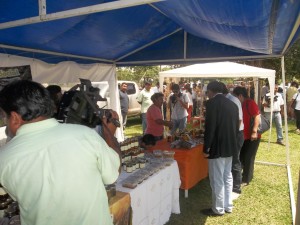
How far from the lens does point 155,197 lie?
10.5ft

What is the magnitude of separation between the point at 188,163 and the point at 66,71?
2795 mm

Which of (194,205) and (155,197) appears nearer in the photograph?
(155,197)

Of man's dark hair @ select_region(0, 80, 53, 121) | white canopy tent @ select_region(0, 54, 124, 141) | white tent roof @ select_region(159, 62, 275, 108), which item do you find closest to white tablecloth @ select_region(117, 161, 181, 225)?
man's dark hair @ select_region(0, 80, 53, 121)

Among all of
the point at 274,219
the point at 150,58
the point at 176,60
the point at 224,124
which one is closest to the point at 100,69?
the point at 150,58

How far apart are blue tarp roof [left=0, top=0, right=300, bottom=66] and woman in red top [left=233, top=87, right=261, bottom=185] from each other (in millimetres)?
788

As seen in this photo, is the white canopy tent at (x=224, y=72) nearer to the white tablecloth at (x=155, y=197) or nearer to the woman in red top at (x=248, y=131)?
the woman in red top at (x=248, y=131)

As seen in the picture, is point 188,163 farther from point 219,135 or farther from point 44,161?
point 44,161

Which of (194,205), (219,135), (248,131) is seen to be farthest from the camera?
(248,131)

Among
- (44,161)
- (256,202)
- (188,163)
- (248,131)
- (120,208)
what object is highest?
(44,161)

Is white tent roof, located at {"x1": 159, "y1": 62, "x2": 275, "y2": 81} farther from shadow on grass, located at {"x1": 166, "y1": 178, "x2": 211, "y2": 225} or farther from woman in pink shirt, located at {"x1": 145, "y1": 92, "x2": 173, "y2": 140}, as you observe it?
shadow on grass, located at {"x1": 166, "y1": 178, "x2": 211, "y2": 225}

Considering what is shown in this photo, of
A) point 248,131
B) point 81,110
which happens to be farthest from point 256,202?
point 81,110

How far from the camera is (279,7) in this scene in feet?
7.36

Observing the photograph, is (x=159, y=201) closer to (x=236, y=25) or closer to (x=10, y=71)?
(x=236, y=25)

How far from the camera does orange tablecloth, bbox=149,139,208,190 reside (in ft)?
13.6
